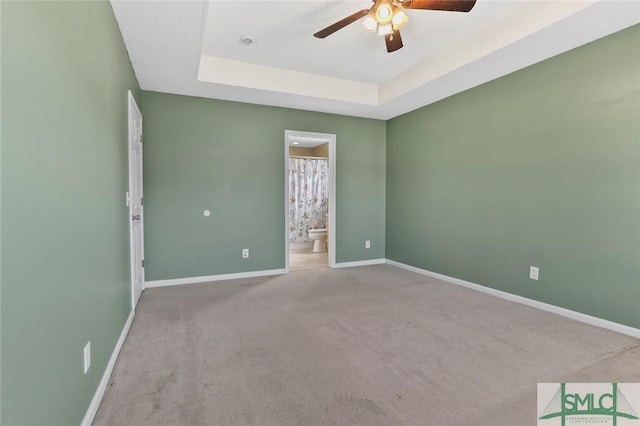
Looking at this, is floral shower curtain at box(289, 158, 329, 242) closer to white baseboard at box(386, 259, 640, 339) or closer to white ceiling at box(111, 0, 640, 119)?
white ceiling at box(111, 0, 640, 119)

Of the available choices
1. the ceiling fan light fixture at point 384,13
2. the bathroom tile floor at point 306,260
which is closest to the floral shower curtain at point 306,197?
the bathroom tile floor at point 306,260

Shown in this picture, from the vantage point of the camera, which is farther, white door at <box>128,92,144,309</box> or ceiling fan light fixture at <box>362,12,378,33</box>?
white door at <box>128,92,144,309</box>

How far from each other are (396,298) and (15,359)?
315cm

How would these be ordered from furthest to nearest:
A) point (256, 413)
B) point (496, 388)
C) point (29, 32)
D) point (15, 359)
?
point (496, 388) < point (256, 413) < point (29, 32) < point (15, 359)

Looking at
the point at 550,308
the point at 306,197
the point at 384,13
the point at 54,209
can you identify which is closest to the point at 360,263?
the point at 306,197

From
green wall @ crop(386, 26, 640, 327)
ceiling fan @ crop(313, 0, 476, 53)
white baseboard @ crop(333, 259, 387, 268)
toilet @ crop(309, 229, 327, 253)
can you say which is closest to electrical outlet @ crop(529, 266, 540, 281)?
green wall @ crop(386, 26, 640, 327)

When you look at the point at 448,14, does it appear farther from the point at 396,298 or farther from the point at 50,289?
the point at 50,289

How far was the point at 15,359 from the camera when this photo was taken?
0.94 metres

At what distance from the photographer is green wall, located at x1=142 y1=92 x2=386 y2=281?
13.0ft

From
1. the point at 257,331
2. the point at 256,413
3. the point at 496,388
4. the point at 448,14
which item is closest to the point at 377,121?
the point at 448,14

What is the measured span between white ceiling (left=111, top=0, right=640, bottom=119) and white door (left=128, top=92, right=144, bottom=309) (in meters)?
0.55

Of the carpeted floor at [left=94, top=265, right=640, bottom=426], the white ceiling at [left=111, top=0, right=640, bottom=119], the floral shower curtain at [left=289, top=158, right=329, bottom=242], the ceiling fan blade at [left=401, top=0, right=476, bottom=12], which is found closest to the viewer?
the carpeted floor at [left=94, top=265, right=640, bottom=426]

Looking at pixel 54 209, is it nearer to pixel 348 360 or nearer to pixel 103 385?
pixel 103 385

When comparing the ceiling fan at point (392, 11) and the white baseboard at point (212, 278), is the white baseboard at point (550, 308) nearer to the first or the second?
the white baseboard at point (212, 278)
